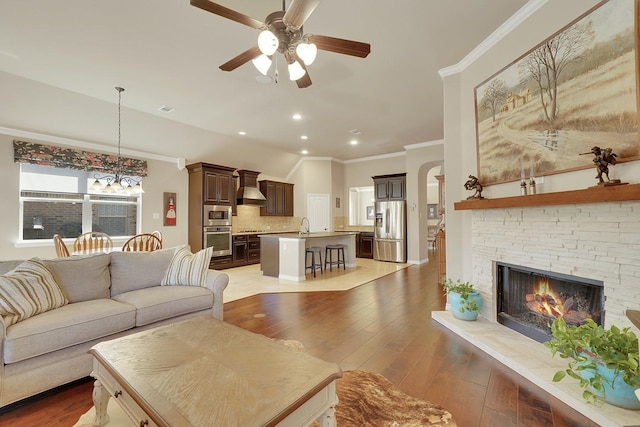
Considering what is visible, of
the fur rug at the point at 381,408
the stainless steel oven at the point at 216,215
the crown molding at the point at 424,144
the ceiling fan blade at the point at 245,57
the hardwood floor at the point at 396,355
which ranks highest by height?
the crown molding at the point at 424,144

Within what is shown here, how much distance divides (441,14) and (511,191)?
1.90 metres

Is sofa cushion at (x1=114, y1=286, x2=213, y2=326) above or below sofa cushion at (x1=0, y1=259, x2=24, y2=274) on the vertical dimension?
below

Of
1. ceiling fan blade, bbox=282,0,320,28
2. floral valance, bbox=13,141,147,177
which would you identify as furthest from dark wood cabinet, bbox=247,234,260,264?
ceiling fan blade, bbox=282,0,320,28

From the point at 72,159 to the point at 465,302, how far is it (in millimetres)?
6857

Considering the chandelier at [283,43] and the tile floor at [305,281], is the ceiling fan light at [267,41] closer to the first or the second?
the chandelier at [283,43]

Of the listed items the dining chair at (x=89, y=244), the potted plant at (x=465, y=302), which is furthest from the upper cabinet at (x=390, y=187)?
the dining chair at (x=89, y=244)

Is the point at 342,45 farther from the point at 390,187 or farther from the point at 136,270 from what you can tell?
the point at 390,187

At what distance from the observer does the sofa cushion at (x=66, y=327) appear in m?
1.76

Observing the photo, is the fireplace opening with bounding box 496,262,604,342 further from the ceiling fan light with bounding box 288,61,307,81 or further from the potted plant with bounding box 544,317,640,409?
the ceiling fan light with bounding box 288,61,307,81

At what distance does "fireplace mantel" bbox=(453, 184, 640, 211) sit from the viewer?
1709 millimetres

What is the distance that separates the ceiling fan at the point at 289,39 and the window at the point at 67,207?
13.3 ft

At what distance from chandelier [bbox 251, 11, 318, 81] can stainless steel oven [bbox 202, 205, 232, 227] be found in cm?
513

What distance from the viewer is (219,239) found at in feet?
22.6

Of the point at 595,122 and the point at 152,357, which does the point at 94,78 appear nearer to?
the point at 152,357
